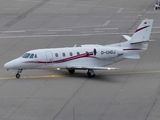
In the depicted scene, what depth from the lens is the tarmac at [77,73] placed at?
3834 centimetres

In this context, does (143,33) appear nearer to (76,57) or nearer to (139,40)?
(139,40)

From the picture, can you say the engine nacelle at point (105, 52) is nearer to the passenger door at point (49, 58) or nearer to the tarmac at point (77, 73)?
the tarmac at point (77, 73)

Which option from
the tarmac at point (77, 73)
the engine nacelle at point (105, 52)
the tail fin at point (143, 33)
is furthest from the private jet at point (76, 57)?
the tarmac at point (77, 73)

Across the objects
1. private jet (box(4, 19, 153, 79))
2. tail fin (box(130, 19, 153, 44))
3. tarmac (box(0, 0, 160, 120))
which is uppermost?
tail fin (box(130, 19, 153, 44))

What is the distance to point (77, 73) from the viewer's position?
47531mm

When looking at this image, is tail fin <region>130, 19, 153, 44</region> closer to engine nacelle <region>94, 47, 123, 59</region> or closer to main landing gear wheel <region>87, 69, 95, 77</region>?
engine nacelle <region>94, 47, 123, 59</region>

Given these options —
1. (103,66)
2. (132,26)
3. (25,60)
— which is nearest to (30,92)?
(25,60)

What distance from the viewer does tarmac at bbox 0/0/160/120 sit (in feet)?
126

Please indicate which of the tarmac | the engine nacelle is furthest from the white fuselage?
the tarmac

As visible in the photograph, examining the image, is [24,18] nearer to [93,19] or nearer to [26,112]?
[93,19]

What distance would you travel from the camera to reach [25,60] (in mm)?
45656

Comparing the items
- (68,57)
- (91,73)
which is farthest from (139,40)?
(68,57)

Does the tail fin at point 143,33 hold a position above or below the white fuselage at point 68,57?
above

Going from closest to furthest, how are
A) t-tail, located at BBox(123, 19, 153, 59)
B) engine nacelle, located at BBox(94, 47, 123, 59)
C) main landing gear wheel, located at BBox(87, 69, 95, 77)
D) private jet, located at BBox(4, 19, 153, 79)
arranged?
private jet, located at BBox(4, 19, 153, 79)
main landing gear wheel, located at BBox(87, 69, 95, 77)
engine nacelle, located at BBox(94, 47, 123, 59)
t-tail, located at BBox(123, 19, 153, 59)
